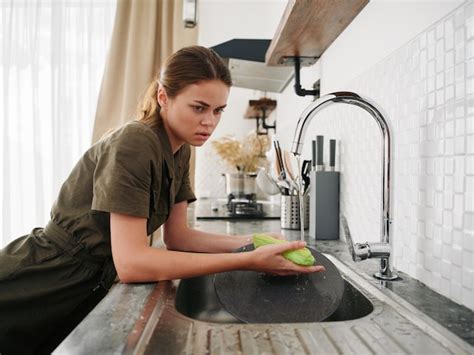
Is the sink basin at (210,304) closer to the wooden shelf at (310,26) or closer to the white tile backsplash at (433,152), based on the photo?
the white tile backsplash at (433,152)

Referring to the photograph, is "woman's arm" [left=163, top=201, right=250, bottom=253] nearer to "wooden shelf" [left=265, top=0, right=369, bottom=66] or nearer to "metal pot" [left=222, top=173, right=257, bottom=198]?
"wooden shelf" [left=265, top=0, right=369, bottom=66]

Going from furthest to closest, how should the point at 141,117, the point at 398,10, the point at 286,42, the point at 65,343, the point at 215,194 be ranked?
1. the point at 215,194
2. the point at 286,42
3. the point at 141,117
4. the point at 398,10
5. the point at 65,343

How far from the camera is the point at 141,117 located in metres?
1.04

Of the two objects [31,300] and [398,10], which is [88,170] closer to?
[31,300]

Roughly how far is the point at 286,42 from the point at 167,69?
59 cm

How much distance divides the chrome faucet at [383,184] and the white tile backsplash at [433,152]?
0.09 feet

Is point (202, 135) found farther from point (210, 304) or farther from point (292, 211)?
point (292, 211)

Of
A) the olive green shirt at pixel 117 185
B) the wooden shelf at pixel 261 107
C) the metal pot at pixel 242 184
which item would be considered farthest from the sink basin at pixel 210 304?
→ the wooden shelf at pixel 261 107

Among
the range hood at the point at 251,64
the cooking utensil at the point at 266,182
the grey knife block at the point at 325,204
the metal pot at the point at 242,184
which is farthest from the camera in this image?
the metal pot at the point at 242,184

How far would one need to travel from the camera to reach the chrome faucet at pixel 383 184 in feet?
2.52

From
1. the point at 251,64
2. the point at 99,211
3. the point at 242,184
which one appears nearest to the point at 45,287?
the point at 99,211

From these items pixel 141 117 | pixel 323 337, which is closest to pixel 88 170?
pixel 141 117

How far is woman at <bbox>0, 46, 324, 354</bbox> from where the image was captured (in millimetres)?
832

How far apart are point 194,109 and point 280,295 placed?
0.46 metres
